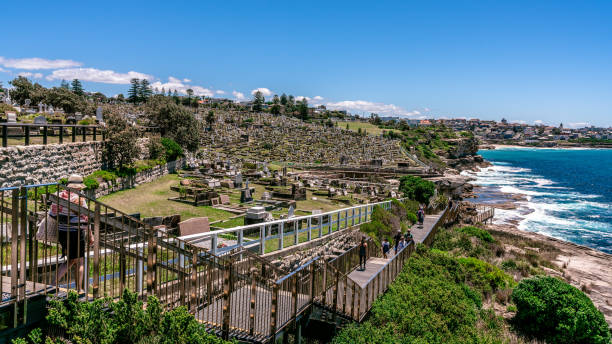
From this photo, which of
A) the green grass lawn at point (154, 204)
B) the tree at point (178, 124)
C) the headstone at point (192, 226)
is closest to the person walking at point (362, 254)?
the headstone at point (192, 226)

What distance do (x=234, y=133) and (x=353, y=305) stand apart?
207 ft

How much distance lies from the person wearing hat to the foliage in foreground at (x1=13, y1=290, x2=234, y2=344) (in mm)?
490

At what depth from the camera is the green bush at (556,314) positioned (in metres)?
15.3

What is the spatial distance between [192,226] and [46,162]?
469 inches

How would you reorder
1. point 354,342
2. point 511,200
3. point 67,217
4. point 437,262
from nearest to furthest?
1. point 67,217
2. point 354,342
3. point 437,262
4. point 511,200

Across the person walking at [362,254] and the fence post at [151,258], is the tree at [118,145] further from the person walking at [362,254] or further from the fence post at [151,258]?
the fence post at [151,258]

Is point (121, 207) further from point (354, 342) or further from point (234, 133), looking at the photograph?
point (234, 133)

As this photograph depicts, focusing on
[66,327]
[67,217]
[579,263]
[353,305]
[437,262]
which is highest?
[67,217]

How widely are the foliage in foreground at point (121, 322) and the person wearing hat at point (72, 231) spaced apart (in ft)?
1.61

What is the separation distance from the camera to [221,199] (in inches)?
805

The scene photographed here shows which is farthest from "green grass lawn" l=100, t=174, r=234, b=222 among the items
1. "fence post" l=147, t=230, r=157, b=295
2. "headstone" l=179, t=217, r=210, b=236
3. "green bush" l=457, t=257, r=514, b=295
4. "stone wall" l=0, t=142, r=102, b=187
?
"green bush" l=457, t=257, r=514, b=295

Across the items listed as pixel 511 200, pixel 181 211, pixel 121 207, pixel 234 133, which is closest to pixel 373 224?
pixel 181 211

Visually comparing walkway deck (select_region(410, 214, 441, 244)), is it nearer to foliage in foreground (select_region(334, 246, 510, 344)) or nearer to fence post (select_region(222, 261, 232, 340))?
foliage in foreground (select_region(334, 246, 510, 344))

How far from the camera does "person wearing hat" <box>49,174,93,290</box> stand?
589 centimetres
